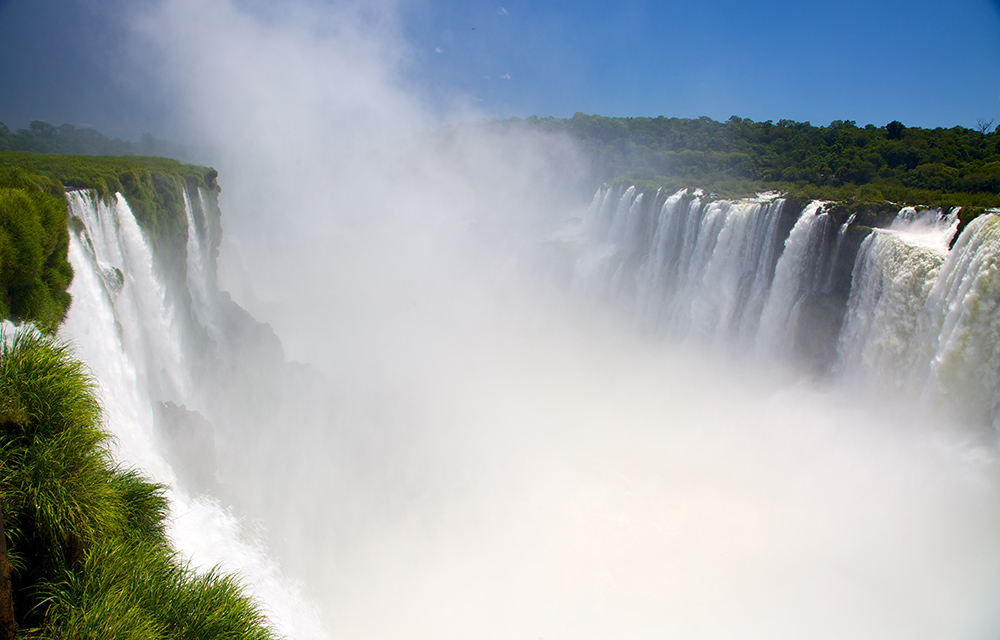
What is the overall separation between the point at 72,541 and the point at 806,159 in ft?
115

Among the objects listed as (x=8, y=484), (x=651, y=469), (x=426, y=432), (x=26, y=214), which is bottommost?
(x=8, y=484)

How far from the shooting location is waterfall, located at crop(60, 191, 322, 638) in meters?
7.53

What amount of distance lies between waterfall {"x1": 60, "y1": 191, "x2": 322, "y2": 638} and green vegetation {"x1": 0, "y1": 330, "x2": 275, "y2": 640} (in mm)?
1526

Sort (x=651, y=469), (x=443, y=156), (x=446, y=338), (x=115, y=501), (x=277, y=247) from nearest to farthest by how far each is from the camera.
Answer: (x=115, y=501) → (x=651, y=469) → (x=446, y=338) → (x=277, y=247) → (x=443, y=156)

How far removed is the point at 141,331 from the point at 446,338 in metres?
17.7

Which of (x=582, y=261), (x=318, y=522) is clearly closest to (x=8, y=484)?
(x=318, y=522)

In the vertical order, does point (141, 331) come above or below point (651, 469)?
below

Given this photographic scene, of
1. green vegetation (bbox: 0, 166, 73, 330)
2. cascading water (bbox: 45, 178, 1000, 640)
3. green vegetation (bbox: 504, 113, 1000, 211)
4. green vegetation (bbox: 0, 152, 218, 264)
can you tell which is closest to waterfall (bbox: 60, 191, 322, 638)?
cascading water (bbox: 45, 178, 1000, 640)

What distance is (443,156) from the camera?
59.4 metres

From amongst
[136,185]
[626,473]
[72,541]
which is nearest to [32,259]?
[72,541]

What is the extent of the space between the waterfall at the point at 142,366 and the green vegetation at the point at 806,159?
747 inches

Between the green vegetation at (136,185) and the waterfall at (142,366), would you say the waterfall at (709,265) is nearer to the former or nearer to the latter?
the waterfall at (142,366)

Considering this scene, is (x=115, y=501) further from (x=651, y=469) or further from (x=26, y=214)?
(x=651, y=469)

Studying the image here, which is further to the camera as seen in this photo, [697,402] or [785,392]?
[697,402]
